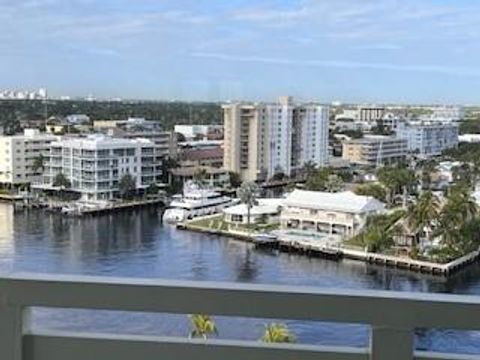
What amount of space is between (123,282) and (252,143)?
507 inches

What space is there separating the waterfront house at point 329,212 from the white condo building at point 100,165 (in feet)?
10.3

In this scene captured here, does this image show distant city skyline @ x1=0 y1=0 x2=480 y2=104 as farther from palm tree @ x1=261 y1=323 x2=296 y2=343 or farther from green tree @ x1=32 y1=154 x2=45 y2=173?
green tree @ x1=32 y1=154 x2=45 y2=173

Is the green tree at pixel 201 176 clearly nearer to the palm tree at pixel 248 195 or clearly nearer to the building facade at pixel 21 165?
the palm tree at pixel 248 195

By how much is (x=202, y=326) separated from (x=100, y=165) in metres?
11.4

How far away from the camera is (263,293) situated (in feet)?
1.49

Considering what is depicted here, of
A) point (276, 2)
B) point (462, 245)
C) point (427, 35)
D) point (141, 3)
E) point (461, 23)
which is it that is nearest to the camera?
point (461, 23)

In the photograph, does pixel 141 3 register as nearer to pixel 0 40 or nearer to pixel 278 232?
pixel 0 40

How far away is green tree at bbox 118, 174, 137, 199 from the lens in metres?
11.6

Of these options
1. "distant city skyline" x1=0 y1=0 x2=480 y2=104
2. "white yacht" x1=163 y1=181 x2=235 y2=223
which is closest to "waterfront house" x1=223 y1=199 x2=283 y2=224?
"white yacht" x1=163 y1=181 x2=235 y2=223

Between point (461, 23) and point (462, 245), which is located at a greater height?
point (461, 23)

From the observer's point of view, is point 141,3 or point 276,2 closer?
point 141,3

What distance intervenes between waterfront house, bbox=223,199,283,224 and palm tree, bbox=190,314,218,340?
9.49 metres

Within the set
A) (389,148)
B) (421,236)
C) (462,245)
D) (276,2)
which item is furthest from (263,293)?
(389,148)

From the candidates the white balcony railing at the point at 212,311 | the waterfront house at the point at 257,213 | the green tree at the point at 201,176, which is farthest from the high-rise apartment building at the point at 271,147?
the white balcony railing at the point at 212,311
